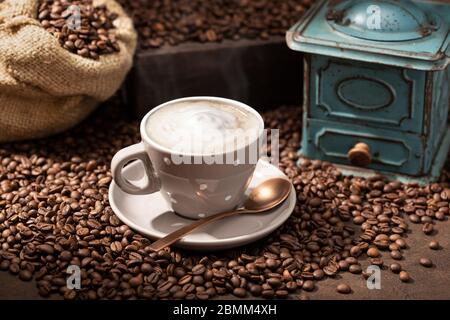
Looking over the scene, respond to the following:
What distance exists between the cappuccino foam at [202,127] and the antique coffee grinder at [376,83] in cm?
31

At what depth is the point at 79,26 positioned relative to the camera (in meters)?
2.12

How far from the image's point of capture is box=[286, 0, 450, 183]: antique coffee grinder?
195 cm

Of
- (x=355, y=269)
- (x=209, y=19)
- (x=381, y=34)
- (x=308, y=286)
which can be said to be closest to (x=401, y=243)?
(x=355, y=269)

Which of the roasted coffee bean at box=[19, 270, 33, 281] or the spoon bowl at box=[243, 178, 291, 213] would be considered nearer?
the roasted coffee bean at box=[19, 270, 33, 281]

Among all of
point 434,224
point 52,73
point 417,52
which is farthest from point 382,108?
point 52,73

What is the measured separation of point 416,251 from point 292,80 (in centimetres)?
76

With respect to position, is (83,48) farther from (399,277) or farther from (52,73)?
(399,277)

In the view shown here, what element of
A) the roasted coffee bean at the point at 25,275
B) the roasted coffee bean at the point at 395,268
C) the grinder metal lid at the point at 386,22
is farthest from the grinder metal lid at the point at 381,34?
the roasted coffee bean at the point at 25,275

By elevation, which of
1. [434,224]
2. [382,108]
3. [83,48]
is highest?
[83,48]

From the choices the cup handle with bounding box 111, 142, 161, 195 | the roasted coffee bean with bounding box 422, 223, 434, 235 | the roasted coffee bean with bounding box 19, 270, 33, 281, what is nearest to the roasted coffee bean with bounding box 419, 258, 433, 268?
the roasted coffee bean with bounding box 422, 223, 434, 235

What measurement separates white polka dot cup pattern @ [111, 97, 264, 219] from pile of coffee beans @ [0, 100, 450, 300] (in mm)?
100

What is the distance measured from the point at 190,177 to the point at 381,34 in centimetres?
62

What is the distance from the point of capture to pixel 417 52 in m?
1.91

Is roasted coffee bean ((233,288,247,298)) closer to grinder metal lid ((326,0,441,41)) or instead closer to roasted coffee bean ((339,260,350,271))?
roasted coffee bean ((339,260,350,271))
